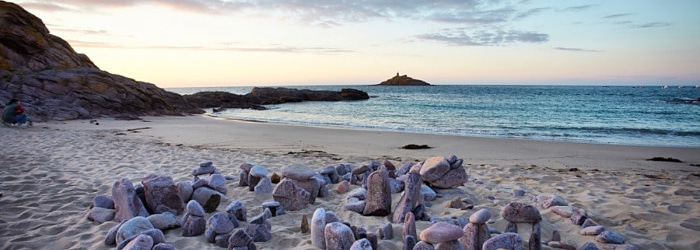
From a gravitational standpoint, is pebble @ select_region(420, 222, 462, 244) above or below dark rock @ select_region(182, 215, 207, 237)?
above

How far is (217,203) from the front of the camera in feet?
16.0

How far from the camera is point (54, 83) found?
20.0m

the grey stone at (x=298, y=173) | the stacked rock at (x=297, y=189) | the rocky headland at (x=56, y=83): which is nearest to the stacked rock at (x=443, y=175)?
the stacked rock at (x=297, y=189)

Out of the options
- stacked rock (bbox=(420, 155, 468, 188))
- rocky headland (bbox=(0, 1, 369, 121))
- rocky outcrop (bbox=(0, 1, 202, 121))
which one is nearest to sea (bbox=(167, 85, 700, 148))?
rocky headland (bbox=(0, 1, 369, 121))

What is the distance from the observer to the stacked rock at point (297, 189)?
488cm

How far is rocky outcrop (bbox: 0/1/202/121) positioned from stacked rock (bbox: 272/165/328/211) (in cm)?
1668

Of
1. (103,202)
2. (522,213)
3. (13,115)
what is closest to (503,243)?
(522,213)

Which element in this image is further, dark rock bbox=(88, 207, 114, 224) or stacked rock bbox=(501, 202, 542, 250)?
dark rock bbox=(88, 207, 114, 224)

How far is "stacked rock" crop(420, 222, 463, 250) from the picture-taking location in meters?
3.20

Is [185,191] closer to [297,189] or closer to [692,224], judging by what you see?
[297,189]

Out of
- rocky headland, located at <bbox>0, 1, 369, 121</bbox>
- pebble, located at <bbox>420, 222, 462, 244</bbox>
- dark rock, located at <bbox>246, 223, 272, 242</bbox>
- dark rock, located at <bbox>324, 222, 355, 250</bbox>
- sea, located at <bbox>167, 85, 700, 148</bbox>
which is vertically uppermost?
rocky headland, located at <bbox>0, 1, 369, 121</bbox>

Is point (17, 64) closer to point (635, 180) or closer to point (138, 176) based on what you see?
point (138, 176)

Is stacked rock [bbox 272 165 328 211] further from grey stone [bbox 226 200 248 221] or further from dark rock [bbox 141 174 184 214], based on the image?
dark rock [bbox 141 174 184 214]

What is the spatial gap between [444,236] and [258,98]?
144 feet
